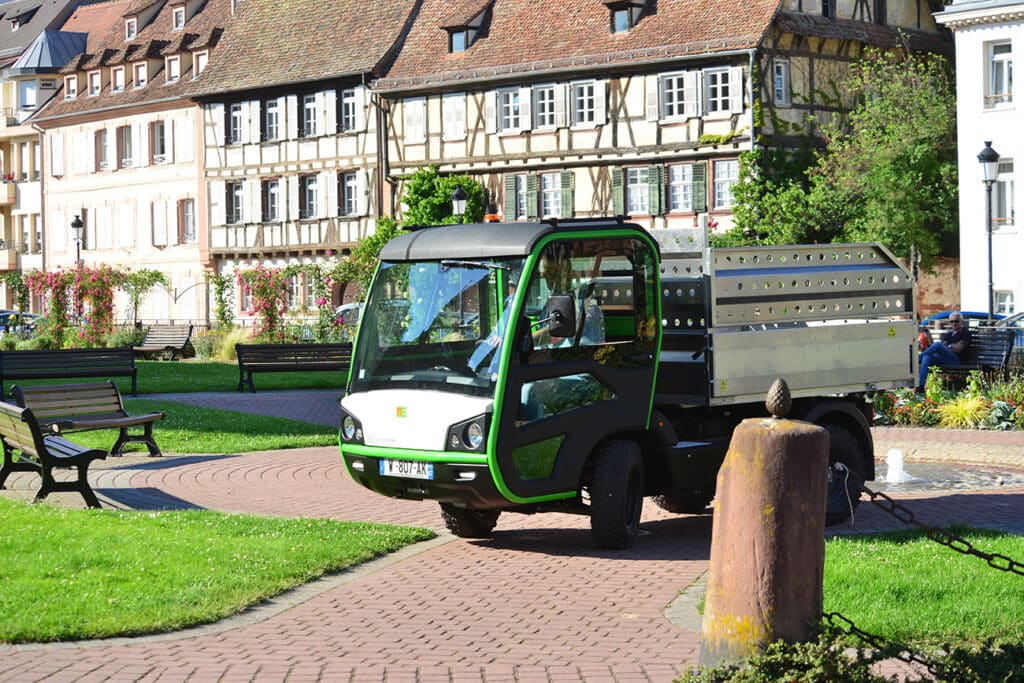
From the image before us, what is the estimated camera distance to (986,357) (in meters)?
24.3

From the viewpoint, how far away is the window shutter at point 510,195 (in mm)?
46969

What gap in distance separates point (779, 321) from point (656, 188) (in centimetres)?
3184

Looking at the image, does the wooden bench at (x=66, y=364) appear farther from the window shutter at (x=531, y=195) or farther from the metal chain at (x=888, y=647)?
the metal chain at (x=888, y=647)

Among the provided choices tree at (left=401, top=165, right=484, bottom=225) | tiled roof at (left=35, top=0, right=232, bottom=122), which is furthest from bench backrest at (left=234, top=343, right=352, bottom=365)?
tiled roof at (left=35, top=0, right=232, bottom=122)

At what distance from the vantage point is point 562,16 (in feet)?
155

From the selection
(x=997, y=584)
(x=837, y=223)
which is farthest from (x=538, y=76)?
(x=997, y=584)

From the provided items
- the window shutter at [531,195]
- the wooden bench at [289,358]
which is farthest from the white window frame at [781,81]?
the wooden bench at [289,358]

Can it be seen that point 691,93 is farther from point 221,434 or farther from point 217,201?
point 221,434

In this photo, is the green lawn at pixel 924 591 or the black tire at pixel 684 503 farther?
the black tire at pixel 684 503

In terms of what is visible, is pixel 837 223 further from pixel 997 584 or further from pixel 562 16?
pixel 997 584

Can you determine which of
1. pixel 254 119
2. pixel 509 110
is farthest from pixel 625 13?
pixel 254 119

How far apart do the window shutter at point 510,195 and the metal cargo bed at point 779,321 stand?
3353cm

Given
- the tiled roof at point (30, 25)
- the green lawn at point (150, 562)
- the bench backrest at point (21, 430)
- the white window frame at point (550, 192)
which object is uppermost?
the tiled roof at point (30, 25)

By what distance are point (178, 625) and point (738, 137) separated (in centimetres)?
3511
